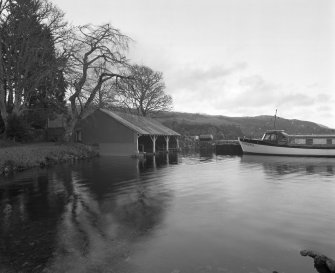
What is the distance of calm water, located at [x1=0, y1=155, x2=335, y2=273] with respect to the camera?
6.32 m

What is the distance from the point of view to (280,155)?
132 feet

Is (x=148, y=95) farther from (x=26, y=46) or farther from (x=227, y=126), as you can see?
(x=227, y=126)

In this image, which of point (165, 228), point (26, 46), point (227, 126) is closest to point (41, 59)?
point (26, 46)

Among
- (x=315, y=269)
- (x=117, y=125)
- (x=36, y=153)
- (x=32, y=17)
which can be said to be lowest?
(x=315, y=269)

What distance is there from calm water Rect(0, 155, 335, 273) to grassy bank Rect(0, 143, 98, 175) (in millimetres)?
8172

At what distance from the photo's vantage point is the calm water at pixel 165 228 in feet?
20.7

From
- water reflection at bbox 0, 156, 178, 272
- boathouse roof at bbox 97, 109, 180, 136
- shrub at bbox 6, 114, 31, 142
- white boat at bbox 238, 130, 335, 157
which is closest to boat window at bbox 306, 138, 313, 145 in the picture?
white boat at bbox 238, 130, 335, 157

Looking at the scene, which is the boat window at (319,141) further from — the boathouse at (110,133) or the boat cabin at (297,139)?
the boathouse at (110,133)

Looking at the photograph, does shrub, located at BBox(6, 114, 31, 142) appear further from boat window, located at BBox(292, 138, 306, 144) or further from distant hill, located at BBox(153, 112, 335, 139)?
distant hill, located at BBox(153, 112, 335, 139)

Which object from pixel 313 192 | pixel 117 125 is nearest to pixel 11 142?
pixel 117 125

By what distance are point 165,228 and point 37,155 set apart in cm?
2163

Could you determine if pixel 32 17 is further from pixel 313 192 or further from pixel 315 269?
pixel 315 269

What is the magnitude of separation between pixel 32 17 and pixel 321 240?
33.1 metres

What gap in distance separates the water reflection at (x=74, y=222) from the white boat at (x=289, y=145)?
28.0 m
